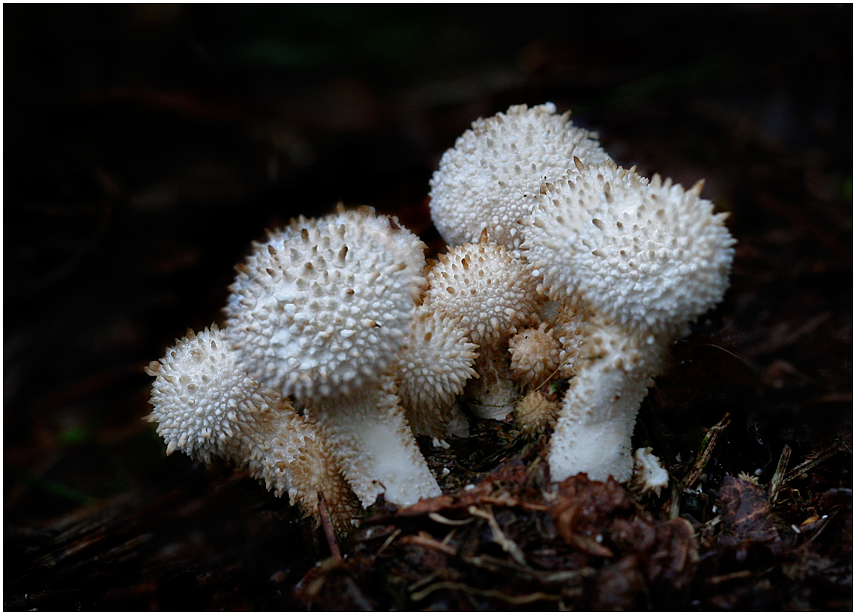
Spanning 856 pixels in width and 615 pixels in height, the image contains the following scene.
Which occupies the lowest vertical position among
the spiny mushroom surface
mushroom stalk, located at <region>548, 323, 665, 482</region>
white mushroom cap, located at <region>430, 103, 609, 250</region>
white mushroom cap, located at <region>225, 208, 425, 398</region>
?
mushroom stalk, located at <region>548, 323, 665, 482</region>

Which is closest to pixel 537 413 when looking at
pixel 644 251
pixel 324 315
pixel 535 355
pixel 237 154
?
pixel 535 355

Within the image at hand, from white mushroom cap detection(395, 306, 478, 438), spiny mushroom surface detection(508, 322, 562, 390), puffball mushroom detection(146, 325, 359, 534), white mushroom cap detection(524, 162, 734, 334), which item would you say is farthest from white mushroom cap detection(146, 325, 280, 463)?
white mushroom cap detection(524, 162, 734, 334)

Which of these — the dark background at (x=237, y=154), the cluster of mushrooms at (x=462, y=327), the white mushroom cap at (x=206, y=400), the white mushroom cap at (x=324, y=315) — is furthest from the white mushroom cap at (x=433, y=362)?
the dark background at (x=237, y=154)

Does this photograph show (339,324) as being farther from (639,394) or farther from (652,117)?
(652,117)

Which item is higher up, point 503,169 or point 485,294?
point 503,169

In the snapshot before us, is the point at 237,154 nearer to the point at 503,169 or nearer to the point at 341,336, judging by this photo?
the point at 503,169

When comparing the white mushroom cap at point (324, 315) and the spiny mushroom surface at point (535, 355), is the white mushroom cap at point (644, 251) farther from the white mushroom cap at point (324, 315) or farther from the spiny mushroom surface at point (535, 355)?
the white mushroom cap at point (324, 315)

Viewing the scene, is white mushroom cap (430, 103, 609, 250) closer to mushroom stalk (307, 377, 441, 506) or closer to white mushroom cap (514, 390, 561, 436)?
white mushroom cap (514, 390, 561, 436)
